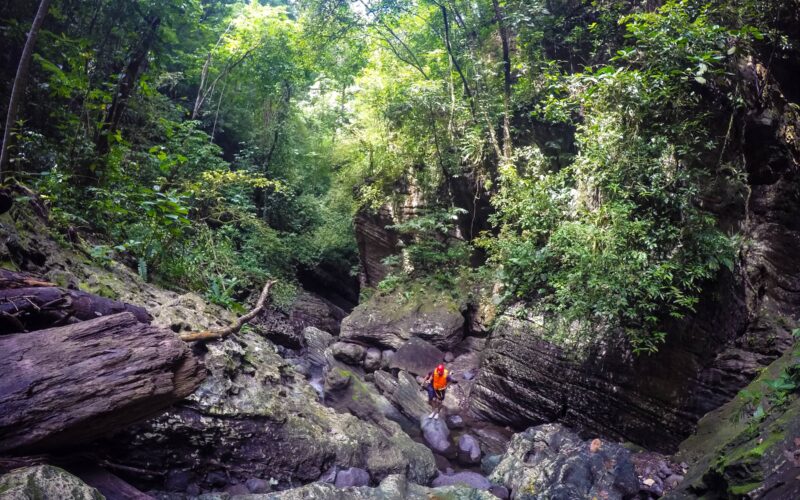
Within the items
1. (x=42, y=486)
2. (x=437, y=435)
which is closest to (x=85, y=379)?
(x=42, y=486)

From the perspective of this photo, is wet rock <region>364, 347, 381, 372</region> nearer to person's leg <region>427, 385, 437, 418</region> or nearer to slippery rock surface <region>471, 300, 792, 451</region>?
person's leg <region>427, 385, 437, 418</region>

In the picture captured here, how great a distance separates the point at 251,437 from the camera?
5.54 meters

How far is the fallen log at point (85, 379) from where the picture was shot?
2.98m

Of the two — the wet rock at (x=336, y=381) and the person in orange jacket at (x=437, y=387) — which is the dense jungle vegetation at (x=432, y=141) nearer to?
the person in orange jacket at (x=437, y=387)

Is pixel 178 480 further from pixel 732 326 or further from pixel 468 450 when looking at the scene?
pixel 732 326

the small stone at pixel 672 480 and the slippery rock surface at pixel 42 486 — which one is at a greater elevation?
the small stone at pixel 672 480

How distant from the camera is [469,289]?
13.4m

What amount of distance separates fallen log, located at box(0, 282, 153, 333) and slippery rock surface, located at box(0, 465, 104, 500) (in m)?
1.27

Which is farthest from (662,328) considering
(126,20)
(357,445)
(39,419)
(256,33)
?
(256,33)

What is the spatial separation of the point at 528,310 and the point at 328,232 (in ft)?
38.3

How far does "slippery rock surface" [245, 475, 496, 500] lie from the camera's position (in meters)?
5.05

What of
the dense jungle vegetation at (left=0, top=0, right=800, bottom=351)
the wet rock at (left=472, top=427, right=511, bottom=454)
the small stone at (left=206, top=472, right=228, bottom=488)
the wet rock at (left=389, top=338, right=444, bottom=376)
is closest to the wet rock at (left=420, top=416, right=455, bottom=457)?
the wet rock at (left=472, top=427, right=511, bottom=454)

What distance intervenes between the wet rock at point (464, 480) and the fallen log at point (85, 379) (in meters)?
5.03

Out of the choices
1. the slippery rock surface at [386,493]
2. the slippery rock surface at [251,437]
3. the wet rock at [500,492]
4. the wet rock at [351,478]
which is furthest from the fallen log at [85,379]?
the wet rock at [500,492]
